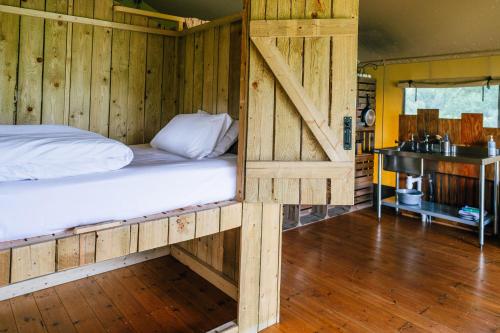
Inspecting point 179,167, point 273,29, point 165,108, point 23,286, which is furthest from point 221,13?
point 23,286

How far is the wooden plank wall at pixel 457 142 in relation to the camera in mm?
4379

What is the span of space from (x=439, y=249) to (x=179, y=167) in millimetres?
2875

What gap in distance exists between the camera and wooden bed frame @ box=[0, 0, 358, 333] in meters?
1.95

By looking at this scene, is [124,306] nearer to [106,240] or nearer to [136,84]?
[106,240]

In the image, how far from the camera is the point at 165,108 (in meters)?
3.47

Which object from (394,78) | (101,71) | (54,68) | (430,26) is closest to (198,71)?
(101,71)

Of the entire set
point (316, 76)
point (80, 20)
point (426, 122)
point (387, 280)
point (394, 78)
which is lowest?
point (387, 280)

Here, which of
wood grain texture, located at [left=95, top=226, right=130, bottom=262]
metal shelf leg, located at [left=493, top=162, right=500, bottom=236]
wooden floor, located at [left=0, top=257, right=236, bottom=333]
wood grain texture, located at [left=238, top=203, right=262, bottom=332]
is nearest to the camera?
wood grain texture, located at [left=95, top=226, right=130, bottom=262]

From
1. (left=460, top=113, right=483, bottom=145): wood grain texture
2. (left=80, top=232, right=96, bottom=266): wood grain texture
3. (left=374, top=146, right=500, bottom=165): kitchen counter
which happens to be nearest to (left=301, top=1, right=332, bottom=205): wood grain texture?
(left=80, top=232, right=96, bottom=266): wood grain texture

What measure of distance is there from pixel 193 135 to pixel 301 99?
2.81 feet

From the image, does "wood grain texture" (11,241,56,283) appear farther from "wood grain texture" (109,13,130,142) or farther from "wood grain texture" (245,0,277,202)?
"wood grain texture" (109,13,130,142)

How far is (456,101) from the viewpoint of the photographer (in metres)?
4.63

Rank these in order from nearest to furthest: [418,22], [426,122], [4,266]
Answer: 1. [4,266]
2. [418,22]
3. [426,122]

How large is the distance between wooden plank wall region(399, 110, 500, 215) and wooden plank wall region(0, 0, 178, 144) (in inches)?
124
